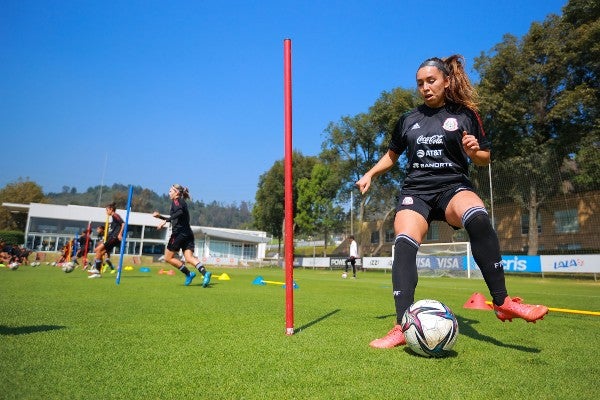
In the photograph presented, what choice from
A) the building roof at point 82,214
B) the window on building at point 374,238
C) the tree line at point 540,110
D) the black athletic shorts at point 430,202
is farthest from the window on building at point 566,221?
the building roof at point 82,214

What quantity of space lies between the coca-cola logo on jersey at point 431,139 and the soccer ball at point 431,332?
1413mm

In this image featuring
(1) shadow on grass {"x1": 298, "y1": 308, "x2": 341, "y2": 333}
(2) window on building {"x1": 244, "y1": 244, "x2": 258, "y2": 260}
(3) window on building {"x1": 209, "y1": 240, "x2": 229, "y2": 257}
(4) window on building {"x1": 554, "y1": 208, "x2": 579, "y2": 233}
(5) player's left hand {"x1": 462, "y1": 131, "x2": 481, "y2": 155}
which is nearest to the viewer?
(5) player's left hand {"x1": 462, "y1": 131, "x2": 481, "y2": 155}

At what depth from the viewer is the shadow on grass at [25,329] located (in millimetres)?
3086

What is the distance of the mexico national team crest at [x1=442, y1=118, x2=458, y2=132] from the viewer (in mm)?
3328

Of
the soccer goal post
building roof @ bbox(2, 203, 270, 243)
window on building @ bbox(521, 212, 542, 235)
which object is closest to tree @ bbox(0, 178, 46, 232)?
building roof @ bbox(2, 203, 270, 243)

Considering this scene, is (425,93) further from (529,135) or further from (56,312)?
(529,135)

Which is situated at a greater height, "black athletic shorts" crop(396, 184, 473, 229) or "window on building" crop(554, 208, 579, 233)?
"window on building" crop(554, 208, 579, 233)

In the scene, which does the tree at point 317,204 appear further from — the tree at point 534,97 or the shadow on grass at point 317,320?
the shadow on grass at point 317,320

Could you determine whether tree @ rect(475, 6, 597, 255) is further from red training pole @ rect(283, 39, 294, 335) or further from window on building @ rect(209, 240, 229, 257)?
window on building @ rect(209, 240, 229, 257)

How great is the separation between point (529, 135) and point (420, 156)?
31.9m

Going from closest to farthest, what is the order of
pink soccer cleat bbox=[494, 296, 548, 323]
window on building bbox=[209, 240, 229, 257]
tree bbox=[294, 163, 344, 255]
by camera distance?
pink soccer cleat bbox=[494, 296, 548, 323] → tree bbox=[294, 163, 344, 255] → window on building bbox=[209, 240, 229, 257]

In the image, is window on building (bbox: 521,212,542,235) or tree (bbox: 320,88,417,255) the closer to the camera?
window on building (bbox: 521,212,542,235)

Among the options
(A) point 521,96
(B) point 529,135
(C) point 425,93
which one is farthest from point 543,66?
(C) point 425,93

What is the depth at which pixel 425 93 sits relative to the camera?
3496 millimetres
